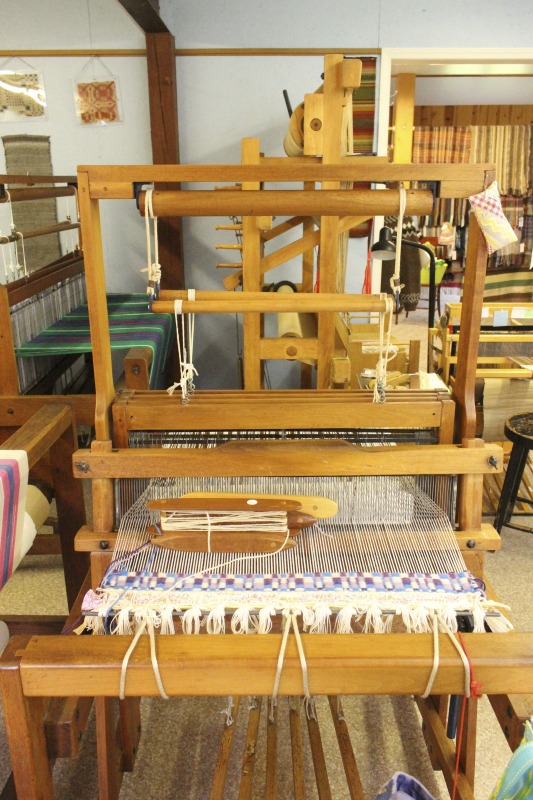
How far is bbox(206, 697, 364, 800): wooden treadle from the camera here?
5.35 feet

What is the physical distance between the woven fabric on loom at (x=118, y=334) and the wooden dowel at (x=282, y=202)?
1452 mm

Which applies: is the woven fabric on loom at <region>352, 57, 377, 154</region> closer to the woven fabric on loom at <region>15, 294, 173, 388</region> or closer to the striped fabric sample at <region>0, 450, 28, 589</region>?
the woven fabric on loom at <region>15, 294, 173, 388</region>

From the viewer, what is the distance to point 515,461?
3104 mm

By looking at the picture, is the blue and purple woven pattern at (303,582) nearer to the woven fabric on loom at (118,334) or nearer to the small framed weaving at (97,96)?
the woven fabric on loom at (118,334)

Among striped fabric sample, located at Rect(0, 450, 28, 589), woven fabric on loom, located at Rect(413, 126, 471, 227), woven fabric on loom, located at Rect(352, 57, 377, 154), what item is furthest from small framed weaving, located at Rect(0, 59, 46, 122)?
woven fabric on loom, located at Rect(413, 126, 471, 227)

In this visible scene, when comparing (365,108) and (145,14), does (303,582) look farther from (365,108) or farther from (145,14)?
(365,108)

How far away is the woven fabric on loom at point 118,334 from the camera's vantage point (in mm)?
2799

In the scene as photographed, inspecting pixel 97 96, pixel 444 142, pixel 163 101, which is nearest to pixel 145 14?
pixel 163 101

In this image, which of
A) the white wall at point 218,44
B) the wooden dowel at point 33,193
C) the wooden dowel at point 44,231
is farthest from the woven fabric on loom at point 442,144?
the wooden dowel at point 33,193

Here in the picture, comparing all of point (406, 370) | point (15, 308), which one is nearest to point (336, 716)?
point (406, 370)

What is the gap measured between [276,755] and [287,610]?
0.75m

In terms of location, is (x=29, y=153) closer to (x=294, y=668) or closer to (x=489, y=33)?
(x=489, y=33)

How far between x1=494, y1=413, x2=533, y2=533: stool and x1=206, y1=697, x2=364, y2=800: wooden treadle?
1.59 metres

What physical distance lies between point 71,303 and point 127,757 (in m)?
2.48
